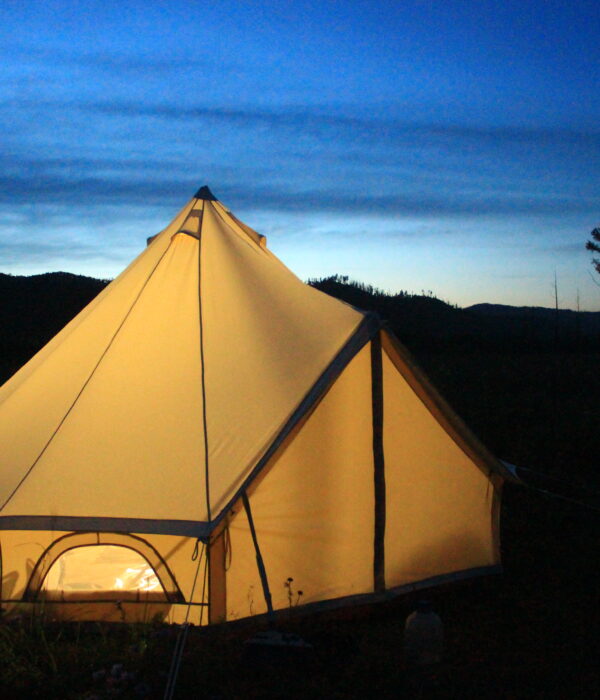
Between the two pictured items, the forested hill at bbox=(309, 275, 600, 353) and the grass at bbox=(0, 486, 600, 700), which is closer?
the grass at bbox=(0, 486, 600, 700)

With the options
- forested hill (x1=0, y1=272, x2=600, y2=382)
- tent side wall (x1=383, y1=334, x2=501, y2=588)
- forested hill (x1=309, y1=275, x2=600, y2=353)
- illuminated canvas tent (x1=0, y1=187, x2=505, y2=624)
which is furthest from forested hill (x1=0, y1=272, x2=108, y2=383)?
tent side wall (x1=383, y1=334, x2=501, y2=588)

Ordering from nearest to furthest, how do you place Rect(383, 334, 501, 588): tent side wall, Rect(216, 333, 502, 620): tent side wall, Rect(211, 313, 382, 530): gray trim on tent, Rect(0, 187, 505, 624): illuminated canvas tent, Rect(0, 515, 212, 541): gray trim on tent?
Rect(0, 515, 212, 541): gray trim on tent < Rect(211, 313, 382, 530): gray trim on tent < Rect(0, 187, 505, 624): illuminated canvas tent < Rect(216, 333, 502, 620): tent side wall < Rect(383, 334, 501, 588): tent side wall

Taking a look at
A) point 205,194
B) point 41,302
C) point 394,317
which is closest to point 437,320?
point 394,317

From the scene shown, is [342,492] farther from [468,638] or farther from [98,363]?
[98,363]

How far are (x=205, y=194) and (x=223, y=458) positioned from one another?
248cm

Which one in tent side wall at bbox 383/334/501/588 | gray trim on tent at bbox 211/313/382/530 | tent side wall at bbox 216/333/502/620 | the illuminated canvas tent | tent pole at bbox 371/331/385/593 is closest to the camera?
gray trim on tent at bbox 211/313/382/530

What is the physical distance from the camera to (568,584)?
18.6 ft

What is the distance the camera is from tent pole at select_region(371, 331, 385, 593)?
4961 mm

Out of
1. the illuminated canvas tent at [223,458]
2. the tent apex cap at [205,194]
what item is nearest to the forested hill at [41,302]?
the tent apex cap at [205,194]

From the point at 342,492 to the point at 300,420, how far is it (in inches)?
23.2

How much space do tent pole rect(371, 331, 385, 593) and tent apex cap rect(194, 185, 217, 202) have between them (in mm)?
1977

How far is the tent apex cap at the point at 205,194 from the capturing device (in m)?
6.21

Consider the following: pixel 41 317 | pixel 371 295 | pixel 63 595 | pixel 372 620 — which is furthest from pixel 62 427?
pixel 371 295

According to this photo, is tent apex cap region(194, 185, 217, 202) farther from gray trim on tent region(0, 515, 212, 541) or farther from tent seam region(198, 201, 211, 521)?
gray trim on tent region(0, 515, 212, 541)
